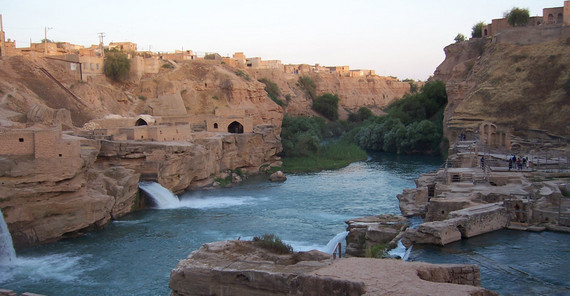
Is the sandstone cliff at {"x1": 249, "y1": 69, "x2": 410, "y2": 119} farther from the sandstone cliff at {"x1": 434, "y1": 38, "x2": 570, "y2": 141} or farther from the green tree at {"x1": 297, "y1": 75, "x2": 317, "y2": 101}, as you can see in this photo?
the sandstone cliff at {"x1": 434, "y1": 38, "x2": 570, "y2": 141}

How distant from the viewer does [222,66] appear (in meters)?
40.4

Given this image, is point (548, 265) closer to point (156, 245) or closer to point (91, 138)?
point (156, 245)

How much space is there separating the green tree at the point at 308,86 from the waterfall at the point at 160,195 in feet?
129

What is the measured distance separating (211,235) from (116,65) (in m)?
21.1

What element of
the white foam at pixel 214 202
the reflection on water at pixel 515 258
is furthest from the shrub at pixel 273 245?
the white foam at pixel 214 202

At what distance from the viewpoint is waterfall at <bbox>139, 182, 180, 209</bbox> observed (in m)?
21.0

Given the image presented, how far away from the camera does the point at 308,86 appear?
60.2m

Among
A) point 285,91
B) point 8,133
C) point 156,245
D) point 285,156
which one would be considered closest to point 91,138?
point 8,133

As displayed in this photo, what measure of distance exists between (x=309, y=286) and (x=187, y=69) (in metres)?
32.8

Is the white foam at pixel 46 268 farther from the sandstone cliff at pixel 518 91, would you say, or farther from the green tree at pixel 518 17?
the green tree at pixel 518 17

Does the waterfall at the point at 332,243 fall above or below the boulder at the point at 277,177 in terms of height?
below

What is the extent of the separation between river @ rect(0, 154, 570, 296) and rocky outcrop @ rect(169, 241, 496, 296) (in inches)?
114

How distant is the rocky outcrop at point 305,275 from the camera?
238 inches

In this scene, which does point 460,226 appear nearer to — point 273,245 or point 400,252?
point 400,252
